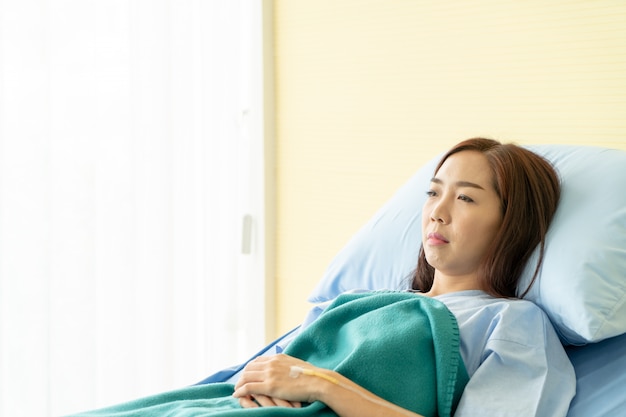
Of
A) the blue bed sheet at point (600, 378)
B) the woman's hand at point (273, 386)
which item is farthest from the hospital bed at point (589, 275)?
the woman's hand at point (273, 386)

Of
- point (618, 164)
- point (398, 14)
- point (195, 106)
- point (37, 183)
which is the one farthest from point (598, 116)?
point (37, 183)

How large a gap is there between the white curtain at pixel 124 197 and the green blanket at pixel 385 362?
2.57ft

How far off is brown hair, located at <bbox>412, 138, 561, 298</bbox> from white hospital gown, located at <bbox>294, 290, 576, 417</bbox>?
0.06 m

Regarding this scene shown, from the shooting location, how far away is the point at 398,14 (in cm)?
232

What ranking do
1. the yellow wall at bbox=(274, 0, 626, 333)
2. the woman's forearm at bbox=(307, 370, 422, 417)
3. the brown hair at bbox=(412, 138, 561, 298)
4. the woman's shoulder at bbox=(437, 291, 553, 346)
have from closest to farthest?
the woman's forearm at bbox=(307, 370, 422, 417), the woman's shoulder at bbox=(437, 291, 553, 346), the brown hair at bbox=(412, 138, 561, 298), the yellow wall at bbox=(274, 0, 626, 333)

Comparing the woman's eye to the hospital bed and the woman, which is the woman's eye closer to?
the woman

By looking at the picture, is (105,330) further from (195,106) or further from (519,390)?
(519,390)

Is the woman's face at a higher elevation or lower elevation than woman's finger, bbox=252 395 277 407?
higher

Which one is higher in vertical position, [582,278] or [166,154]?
[166,154]

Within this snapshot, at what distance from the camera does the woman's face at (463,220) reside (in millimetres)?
1583

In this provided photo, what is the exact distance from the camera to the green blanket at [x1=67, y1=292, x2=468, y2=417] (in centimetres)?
134

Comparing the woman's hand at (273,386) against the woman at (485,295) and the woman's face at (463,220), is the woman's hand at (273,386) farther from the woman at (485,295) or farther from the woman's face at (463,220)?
the woman's face at (463,220)

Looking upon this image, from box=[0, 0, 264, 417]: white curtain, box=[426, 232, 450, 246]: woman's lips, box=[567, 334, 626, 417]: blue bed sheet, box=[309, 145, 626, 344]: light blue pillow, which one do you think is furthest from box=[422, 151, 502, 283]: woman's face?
box=[0, 0, 264, 417]: white curtain

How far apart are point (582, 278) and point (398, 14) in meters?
1.15
